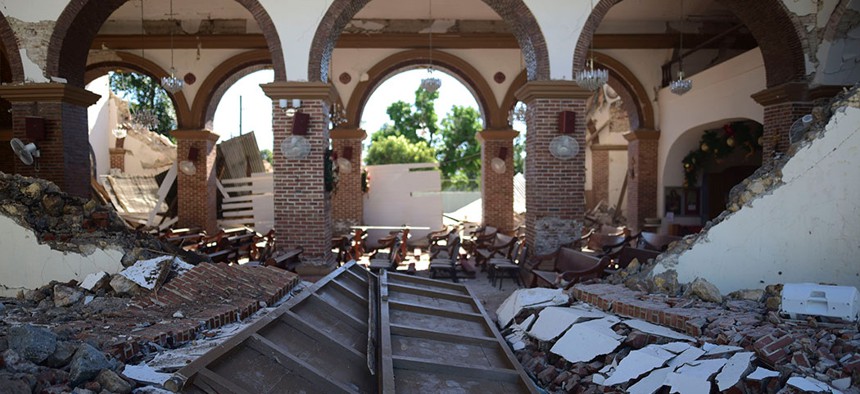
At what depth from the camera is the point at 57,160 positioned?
8.46 meters

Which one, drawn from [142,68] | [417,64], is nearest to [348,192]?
[417,64]

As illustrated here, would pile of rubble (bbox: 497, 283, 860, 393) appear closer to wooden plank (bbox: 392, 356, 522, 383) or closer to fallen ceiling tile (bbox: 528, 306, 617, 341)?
fallen ceiling tile (bbox: 528, 306, 617, 341)

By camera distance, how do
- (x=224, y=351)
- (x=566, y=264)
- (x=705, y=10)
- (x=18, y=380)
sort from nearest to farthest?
(x=18, y=380) < (x=224, y=351) < (x=566, y=264) < (x=705, y=10)

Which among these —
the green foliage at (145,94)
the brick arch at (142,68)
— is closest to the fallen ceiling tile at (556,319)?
the brick arch at (142,68)

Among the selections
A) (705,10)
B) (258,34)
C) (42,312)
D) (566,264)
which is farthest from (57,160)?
(705,10)

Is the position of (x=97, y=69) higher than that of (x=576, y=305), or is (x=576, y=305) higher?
(x=97, y=69)

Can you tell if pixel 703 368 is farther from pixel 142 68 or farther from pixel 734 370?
pixel 142 68

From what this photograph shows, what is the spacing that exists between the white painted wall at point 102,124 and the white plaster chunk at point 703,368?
1937cm

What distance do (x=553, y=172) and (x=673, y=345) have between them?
479 centimetres

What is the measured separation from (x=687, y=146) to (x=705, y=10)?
3.13m

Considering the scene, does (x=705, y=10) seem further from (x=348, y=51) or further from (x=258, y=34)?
(x=258, y=34)

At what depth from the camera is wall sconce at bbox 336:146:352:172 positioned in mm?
13461

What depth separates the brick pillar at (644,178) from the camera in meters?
13.4

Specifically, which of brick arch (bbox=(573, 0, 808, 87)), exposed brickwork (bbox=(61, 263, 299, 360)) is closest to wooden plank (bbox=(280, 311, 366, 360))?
exposed brickwork (bbox=(61, 263, 299, 360))
